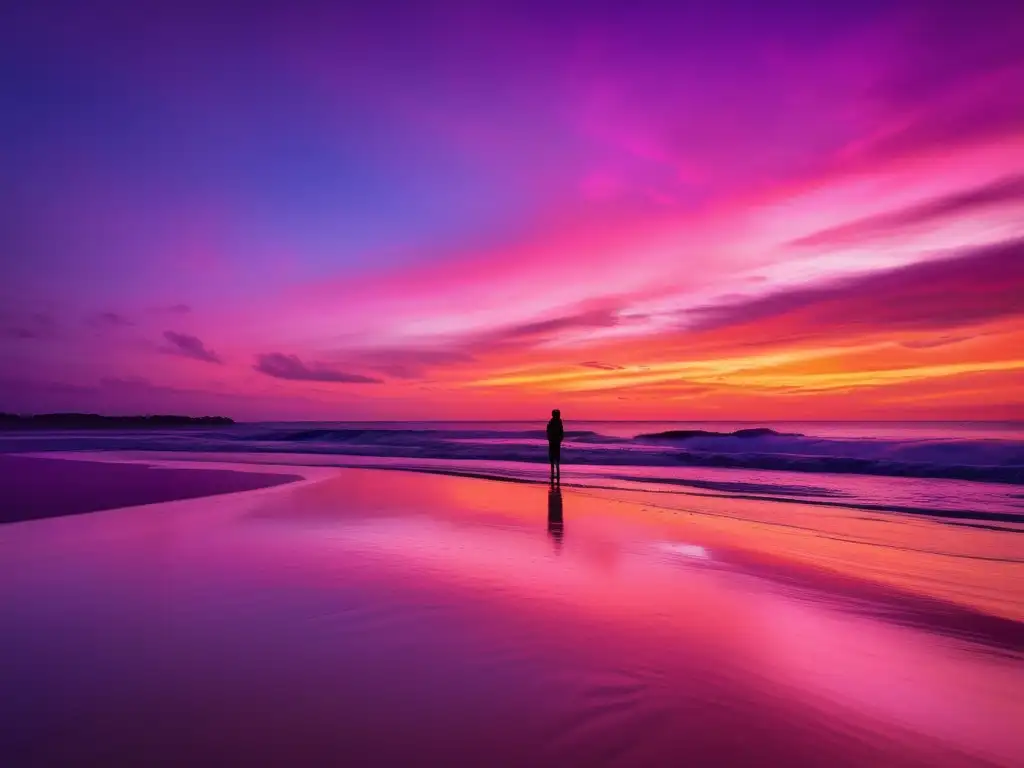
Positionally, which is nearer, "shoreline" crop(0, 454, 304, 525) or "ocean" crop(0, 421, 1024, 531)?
"shoreline" crop(0, 454, 304, 525)

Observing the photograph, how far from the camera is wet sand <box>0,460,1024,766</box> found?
3.55 metres

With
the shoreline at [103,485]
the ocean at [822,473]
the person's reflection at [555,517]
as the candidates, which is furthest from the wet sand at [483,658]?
the ocean at [822,473]

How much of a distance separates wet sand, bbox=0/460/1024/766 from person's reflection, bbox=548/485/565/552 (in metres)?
0.75

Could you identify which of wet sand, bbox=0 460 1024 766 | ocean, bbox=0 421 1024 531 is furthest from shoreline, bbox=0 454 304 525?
ocean, bbox=0 421 1024 531

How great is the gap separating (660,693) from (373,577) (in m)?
4.10

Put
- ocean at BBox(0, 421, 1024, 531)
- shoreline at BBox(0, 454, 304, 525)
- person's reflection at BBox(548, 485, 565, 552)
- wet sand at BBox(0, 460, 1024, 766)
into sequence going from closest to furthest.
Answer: wet sand at BBox(0, 460, 1024, 766)
person's reflection at BBox(548, 485, 565, 552)
shoreline at BBox(0, 454, 304, 525)
ocean at BBox(0, 421, 1024, 531)

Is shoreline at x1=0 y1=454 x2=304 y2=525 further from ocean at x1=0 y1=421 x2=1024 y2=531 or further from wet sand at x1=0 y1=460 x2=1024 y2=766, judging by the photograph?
ocean at x1=0 y1=421 x2=1024 y2=531

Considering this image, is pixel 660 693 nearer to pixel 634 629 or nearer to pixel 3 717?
pixel 634 629

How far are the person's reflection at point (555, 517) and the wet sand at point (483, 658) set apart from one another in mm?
752

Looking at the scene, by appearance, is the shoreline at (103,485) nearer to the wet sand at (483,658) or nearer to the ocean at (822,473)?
the wet sand at (483,658)

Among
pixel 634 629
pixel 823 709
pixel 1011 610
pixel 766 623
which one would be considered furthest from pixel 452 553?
pixel 1011 610

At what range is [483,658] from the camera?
4828 millimetres

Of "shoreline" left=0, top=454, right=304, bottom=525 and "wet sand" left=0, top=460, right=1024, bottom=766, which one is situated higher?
"shoreline" left=0, top=454, right=304, bottom=525

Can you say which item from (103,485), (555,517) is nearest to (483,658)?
(555,517)
